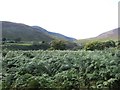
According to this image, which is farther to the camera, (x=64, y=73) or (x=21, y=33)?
(x=21, y=33)

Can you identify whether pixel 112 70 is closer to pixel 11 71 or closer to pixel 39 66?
pixel 39 66

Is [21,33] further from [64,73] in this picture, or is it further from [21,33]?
[64,73]

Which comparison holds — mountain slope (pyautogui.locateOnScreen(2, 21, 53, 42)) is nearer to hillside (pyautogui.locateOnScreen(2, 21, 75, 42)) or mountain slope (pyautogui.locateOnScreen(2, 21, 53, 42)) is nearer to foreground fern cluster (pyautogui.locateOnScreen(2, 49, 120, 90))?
hillside (pyautogui.locateOnScreen(2, 21, 75, 42))

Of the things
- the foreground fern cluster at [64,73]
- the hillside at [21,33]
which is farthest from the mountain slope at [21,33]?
the foreground fern cluster at [64,73]

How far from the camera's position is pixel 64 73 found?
12984mm

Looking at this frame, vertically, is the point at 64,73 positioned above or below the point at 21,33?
below

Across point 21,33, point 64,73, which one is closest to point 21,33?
point 21,33

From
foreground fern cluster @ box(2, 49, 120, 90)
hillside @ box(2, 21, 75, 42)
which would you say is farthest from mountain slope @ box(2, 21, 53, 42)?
foreground fern cluster @ box(2, 49, 120, 90)

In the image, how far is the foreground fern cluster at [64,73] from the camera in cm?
1218

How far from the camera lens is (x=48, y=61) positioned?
14.9 m

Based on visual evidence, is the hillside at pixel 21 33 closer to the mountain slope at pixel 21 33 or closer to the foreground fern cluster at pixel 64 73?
the mountain slope at pixel 21 33

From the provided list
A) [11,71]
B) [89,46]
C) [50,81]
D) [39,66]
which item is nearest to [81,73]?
[50,81]

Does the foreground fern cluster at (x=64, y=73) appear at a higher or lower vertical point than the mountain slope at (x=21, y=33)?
lower

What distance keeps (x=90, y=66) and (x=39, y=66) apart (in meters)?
2.46
